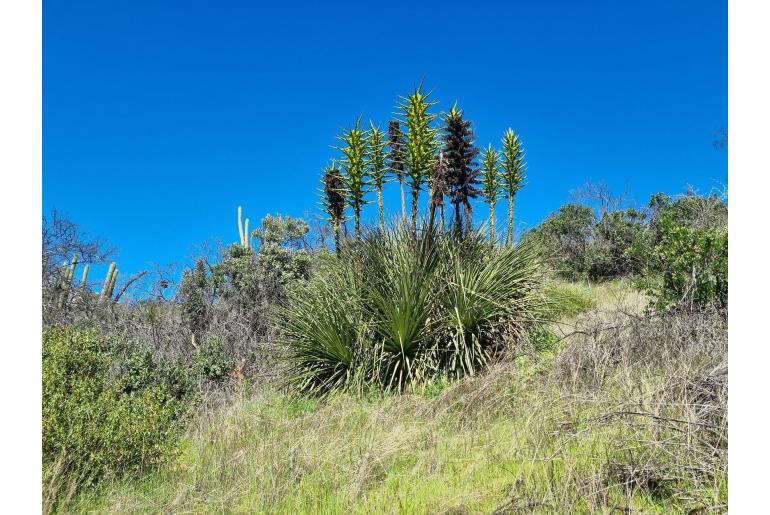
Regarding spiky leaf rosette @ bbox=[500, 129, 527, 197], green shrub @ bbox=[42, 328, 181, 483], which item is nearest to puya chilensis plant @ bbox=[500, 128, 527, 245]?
spiky leaf rosette @ bbox=[500, 129, 527, 197]

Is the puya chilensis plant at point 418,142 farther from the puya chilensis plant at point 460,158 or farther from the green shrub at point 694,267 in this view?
the green shrub at point 694,267

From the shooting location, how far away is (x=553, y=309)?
8422 mm

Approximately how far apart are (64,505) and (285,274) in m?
9.99

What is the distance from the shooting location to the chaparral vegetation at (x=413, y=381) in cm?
396

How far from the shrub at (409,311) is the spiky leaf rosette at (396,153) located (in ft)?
2.72

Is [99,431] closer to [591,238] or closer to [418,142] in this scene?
[418,142]

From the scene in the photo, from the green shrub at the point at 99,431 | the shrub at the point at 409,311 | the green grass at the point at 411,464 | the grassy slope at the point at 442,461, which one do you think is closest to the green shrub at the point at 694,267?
the shrub at the point at 409,311

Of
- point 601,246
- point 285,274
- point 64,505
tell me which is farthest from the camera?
point 601,246

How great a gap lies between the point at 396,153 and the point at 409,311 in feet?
7.32

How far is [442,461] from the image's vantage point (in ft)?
14.7
